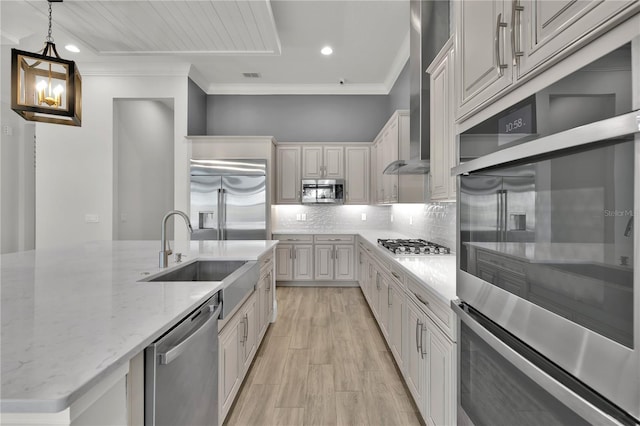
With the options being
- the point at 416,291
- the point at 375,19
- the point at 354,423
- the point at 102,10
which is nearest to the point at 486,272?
the point at 416,291

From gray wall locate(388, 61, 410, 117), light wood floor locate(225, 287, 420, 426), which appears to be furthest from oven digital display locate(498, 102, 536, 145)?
gray wall locate(388, 61, 410, 117)

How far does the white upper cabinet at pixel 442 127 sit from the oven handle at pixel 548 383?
1.24m

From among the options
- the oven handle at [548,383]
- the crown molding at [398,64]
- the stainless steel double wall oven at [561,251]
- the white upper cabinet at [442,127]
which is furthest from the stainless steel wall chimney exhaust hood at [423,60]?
the oven handle at [548,383]

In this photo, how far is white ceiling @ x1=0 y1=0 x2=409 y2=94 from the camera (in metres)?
3.14

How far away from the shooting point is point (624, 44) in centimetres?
54

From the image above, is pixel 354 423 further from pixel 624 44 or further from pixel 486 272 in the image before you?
pixel 624 44

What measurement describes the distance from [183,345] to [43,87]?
2.41m

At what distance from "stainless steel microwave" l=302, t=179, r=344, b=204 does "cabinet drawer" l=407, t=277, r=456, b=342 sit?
3302mm

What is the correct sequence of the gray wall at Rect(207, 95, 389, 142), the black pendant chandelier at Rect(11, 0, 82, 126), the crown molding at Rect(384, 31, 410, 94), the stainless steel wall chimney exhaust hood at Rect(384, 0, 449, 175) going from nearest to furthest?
the black pendant chandelier at Rect(11, 0, 82, 126), the stainless steel wall chimney exhaust hood at Rect(384, 0, 449, 175), the crown molding at Rect(384, 31, 410, 94), the gray wall at Rect(207, 95, 389, 142)

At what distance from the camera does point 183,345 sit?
3.20 feet

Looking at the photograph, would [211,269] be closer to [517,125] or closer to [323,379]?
[323,379]

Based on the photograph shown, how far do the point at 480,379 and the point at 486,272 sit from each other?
15.7 inches

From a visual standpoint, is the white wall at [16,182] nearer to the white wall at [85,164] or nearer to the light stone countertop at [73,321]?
the white wall at [85,164]

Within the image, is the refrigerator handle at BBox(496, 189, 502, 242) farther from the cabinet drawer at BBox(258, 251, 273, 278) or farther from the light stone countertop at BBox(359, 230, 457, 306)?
the cabinet drawer at BBox(258, 251, 273, 278)
